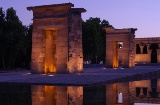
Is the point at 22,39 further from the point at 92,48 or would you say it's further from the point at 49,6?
the point at 92,48

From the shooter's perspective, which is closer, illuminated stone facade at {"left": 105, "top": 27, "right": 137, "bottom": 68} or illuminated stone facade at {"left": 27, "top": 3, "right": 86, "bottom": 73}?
illuminated stone facade at {"left": 27, "top": 3, "right": 86, "bottom": 73}

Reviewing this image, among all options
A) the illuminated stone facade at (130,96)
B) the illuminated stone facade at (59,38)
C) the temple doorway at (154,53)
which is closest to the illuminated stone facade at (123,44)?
the illuminated stone facade at (59,38)

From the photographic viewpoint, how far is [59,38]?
23156 millimetres

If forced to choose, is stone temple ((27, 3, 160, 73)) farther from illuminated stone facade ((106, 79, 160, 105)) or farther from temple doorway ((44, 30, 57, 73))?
illuminated stone facade ((106, 79, 160, 105))

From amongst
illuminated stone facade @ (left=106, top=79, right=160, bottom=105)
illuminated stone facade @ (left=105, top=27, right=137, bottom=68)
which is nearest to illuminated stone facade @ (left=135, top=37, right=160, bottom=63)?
illuminated stone facade @ (left=105, top=27, right=137, bottom=68)

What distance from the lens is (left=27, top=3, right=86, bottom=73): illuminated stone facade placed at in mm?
22875

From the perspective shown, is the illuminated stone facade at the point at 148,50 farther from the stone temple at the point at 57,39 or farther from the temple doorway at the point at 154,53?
the stone temple at the point at 57,39

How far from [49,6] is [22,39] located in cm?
1240

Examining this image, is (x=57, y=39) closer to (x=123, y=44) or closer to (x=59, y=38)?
(x=59, y=38)

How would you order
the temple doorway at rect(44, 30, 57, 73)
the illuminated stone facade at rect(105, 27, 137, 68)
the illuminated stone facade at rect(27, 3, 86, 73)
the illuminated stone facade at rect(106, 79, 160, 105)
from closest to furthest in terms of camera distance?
the illuminated stone facade at rect(106, 79, 160, 105) → the illuminated stone facade at rect(27, 3, 86, 73) → the temple doorway at rect(44, 30, 57, 73) → the illuminated stone facade at rect(105, 27, 137, 68)

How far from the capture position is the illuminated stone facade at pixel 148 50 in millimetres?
53062

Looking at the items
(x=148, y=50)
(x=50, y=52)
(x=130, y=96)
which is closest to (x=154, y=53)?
(x=148, y=50)

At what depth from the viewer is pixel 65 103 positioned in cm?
870

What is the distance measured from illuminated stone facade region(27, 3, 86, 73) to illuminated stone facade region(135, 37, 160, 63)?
31276mm
